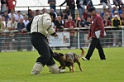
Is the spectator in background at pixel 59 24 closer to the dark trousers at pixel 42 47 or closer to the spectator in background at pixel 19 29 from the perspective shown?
the spectator in background at pixel 19 29

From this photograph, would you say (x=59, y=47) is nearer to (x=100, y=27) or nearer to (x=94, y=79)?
(x=100, y=27)

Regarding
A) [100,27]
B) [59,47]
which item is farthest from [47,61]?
[59,47]

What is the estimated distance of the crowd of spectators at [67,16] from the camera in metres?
32.2

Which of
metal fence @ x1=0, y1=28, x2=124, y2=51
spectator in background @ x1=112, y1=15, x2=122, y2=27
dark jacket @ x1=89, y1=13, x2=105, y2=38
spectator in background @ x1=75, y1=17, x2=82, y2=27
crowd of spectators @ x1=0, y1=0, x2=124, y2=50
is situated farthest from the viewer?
spectator in background @ x1=75, y1=17, x2=82, y2=27

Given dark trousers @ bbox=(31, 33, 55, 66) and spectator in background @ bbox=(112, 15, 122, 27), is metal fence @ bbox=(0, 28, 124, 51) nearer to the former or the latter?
spectator in background @ bbox=(112, 15, 122, 27)

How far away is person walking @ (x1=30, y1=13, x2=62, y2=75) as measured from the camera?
51.6 ft

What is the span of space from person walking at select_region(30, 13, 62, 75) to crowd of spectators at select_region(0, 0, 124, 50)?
14.1m

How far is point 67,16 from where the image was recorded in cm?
3547

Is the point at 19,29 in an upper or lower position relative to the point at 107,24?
upper

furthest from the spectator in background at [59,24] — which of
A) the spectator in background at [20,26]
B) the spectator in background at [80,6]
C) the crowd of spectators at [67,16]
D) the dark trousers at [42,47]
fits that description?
the dark trousers at [42,47]

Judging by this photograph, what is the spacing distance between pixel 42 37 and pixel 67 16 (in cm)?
1954

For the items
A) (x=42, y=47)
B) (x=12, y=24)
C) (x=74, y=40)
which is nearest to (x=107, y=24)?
(x=74, y=40)

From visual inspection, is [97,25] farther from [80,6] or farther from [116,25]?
[80,6]

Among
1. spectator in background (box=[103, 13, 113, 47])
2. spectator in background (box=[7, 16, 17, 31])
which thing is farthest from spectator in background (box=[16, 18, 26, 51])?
spectator in background (box=[103, 13, 113, 47])
